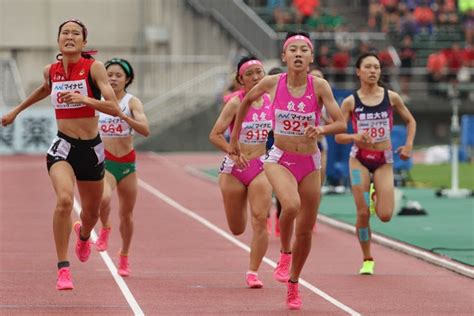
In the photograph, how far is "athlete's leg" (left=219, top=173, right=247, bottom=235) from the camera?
1441 cm

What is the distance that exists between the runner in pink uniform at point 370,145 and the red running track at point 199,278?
64 centimetres

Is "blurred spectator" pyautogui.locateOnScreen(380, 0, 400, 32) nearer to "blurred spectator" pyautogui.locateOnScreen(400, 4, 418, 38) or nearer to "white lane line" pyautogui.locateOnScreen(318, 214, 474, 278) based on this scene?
"blurred spectator" pyautogui.locateOnScreen(400, 4, 418, 38)

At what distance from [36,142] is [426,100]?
1271 centimetres

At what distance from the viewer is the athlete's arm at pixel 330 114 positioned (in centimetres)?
1205

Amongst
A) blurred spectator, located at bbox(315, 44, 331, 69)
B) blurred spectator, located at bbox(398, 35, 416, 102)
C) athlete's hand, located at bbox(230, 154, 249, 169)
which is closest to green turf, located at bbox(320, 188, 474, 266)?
athlete's hand, located at bbox(230, 154, 249, 169)

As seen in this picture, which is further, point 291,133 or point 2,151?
point 2,151

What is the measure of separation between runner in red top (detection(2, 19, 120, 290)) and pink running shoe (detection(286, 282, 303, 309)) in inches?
76.2

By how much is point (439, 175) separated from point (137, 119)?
2083cm

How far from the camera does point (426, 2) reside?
51.5 metres

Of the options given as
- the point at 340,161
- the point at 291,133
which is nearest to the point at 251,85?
the point at 291,133

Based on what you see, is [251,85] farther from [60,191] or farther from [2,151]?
[2,151]

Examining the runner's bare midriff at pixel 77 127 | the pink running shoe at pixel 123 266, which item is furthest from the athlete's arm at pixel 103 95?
the pink running shoe at pixel 123 266

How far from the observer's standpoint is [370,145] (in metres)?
15.8

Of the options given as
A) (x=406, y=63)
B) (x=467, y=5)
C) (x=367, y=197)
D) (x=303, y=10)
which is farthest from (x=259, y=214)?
(x=467, y=5)
